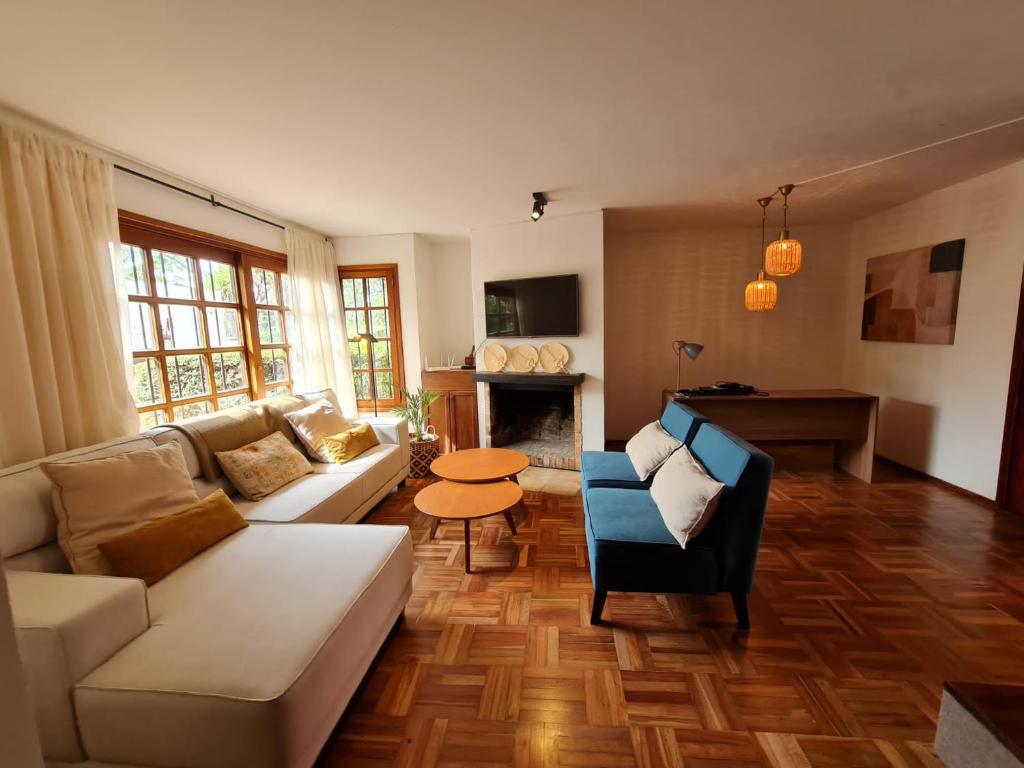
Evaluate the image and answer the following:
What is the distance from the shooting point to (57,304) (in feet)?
6.25

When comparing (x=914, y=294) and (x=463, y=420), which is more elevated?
(x=914, y=294)

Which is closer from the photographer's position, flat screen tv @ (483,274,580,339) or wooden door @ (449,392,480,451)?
flat screen tv @ (483,274,580,339)

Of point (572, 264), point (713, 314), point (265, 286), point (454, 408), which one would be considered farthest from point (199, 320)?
point (713, 314)

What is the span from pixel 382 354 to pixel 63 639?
11.1 ft

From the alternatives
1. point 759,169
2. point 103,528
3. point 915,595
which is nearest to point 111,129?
point 103,528

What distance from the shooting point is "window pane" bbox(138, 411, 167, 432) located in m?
2.51

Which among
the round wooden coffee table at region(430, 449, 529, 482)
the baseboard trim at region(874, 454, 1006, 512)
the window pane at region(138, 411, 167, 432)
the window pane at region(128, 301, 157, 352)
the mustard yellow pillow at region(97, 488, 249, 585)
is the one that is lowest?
the baseboard trim at region(874, 454, 1006, 512)

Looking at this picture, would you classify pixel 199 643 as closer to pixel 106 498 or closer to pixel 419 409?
pixel 106 498

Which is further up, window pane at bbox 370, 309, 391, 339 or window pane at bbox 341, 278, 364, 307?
window pane at bbox 341, 278, 364, 307

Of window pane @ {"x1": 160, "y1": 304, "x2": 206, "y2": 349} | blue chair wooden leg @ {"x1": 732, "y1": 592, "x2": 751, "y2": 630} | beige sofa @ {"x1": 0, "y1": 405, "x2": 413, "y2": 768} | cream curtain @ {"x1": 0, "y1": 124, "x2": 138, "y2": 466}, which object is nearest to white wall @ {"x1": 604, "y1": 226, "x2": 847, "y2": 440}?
blue chair wooden leg @ {"x1": 732, "y1": 592, "x2": 751, "y2": 630}

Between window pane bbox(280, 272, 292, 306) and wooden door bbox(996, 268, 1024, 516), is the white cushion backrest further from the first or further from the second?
wooden door bbox(996, 268, 1024, 516)

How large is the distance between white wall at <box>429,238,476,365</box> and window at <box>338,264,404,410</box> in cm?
51

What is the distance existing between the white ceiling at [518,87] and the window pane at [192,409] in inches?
60.9

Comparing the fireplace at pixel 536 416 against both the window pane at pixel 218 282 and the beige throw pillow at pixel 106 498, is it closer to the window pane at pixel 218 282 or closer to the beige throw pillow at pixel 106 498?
the window pane at pixel 218 282
